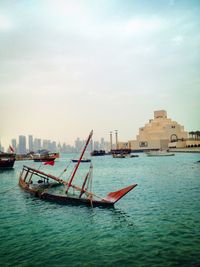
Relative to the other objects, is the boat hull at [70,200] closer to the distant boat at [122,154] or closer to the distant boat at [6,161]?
the distant boat at [6,161]

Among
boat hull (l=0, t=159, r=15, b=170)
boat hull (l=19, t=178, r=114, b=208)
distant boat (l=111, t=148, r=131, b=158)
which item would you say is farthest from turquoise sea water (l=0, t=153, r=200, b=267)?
distant boat (l=111, t=148, r=131, b=158)

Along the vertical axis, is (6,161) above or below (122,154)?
above

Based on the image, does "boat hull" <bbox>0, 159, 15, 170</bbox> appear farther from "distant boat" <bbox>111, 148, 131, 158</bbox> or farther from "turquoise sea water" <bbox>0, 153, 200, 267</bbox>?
"distant boat" <bbox>111, 148, 131, 158</bbox>

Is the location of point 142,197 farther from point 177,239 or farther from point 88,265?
point 88,265

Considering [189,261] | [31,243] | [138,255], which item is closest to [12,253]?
[31,243]

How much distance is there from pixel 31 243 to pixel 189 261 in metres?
11.5

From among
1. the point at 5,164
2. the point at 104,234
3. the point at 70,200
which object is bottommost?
the point at 104,234

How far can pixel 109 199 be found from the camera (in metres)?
27.4

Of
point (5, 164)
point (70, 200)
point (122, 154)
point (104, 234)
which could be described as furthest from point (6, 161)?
point (122, 154)

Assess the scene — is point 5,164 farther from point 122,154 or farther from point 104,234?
point 122,154

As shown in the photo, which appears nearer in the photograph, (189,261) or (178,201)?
(189,261)

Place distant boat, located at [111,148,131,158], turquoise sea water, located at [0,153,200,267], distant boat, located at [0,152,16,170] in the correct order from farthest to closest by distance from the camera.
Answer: distant boat, located at [111,148,131,158] → distant boat, located at [0,152,16,170] → turquoise sea water, located at [0,153,200,267]

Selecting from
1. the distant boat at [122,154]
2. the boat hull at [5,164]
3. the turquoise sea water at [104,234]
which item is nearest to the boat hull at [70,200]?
the turquoise sea water at [104,234]

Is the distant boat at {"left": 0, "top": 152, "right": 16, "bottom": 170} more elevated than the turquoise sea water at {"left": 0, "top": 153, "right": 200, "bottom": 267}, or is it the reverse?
the distant boat at {"left": 0, "top": 152, "right": 16, "bottom": 170}
